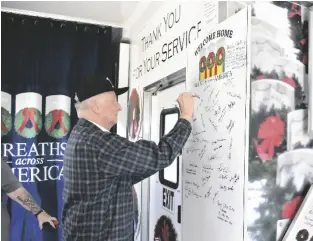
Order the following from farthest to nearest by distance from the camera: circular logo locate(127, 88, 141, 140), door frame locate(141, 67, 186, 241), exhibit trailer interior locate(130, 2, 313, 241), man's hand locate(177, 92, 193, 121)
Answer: circular logo locate(127, 88, 141, 140) < door frame locate(141, 67, 186, 241) < man's hand locate(177, 92, 193, 121) < exhibit trailer interior locate(130, 2, 313, 241)

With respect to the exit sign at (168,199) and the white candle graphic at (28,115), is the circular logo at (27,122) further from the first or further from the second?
A: the exit sign at (168,199)

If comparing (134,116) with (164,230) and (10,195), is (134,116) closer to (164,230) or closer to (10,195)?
(164,230)

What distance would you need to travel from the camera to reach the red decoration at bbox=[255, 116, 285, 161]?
1.25m

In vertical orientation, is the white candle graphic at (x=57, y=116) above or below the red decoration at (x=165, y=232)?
above

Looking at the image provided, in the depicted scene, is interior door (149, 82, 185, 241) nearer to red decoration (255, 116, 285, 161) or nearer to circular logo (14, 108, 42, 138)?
red decoration (255, 116, 285, 161)

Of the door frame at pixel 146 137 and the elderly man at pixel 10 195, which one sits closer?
the elderly man at pixel 10 195

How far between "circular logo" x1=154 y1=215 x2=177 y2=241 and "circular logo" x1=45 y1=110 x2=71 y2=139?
129 centimetres

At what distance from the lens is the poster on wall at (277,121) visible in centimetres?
125

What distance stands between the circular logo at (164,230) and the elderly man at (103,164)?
709 millimetres

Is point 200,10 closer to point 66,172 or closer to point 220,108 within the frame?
point 220,108

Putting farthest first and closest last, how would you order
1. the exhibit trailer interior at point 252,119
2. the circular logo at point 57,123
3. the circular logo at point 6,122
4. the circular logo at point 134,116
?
the circular logo at point 57,123, the circular logo at point 6,122, the circular logo at point 134,116, the exhibit trailer interior at point 252,119

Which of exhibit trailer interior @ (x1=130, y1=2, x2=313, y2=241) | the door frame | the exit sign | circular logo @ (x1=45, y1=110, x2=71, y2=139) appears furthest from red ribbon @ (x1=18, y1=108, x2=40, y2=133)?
exhibit trailer interior @ (x1=130, y1=2, x2=313, y2=241)

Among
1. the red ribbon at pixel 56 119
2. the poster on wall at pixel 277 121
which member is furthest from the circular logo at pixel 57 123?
the poster on wall at pixel 277 121

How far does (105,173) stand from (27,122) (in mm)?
1867
